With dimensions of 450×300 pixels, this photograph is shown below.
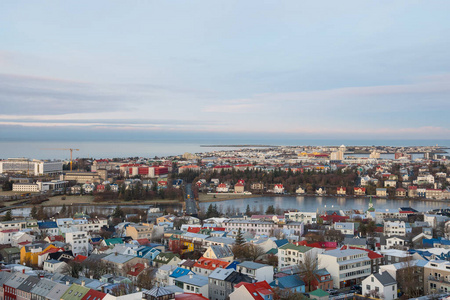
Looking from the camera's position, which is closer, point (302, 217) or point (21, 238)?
point (21, 238)

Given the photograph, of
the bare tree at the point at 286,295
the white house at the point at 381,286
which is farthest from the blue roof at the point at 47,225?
the white house at the point at 381,286

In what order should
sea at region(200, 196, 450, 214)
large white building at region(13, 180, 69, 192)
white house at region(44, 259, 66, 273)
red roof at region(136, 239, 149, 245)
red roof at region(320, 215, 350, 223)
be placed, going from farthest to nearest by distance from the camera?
large white building at region(13, 180, 69, 192)
sea at region(200, 196, 450, 214)
red roof at region(320, 215, 350, 223)
red roof at region(136, 239, 149, 245)
white house at region(44, 259, 66, 273)

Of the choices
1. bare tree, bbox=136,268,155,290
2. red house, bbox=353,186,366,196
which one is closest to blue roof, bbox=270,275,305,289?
bare tree, bbox=136,268,155,290

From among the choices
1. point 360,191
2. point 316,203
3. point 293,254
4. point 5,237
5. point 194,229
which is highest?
point 293,254

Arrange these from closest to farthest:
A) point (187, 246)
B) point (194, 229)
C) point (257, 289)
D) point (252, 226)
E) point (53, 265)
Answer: point (257, 289) < point (53, 265) < point (187, 246) < point (194, 229) < point (252, 226)

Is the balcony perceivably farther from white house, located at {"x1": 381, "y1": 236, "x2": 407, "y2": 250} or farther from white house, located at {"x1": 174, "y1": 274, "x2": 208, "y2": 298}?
white house, located at {"x1": 174, "y1": 274, "x2": 208, "y2": 298}

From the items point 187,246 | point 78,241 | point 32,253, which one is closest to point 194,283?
point 187,246

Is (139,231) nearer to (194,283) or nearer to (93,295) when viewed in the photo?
(194,283)
